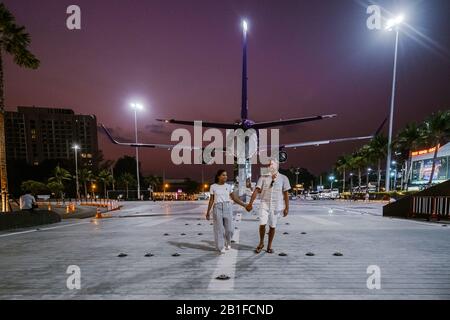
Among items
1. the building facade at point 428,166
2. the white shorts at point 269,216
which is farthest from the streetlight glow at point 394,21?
the building facade at point 428,166

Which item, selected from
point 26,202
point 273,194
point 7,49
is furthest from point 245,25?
point 273,194

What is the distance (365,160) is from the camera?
187 feet

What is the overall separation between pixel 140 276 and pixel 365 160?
6088 centimetres

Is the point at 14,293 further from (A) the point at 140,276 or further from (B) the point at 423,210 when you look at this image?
(B) the point at 423,210

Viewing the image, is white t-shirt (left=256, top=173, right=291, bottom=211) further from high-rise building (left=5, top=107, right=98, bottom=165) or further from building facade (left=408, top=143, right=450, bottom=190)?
high-rise building (left=5, top=107, right=98, bottom=165)

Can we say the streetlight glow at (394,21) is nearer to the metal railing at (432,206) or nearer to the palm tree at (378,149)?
the metal railing at (432,206)

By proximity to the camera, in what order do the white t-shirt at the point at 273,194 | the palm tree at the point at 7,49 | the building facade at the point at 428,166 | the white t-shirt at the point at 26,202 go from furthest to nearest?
the building facade at the point at 428,166 < the palm tree at the point at 7,49 < the white t-shirt at the point at 26,202 < the white t-shirt at the point at 273,194

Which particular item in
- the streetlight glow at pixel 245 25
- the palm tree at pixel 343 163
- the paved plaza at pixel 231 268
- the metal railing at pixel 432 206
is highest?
the streetlight glow at pixel 245 25

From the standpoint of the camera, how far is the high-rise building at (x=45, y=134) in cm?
13350

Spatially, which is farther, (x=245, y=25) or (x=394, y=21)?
(x=245, y=25)

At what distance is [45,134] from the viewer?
468ft

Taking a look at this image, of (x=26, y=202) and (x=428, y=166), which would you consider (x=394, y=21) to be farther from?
(x=428, y=166)

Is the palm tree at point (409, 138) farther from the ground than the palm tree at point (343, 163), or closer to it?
farther from the ground

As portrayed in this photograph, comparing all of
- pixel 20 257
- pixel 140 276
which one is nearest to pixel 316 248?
pixel 140 276
